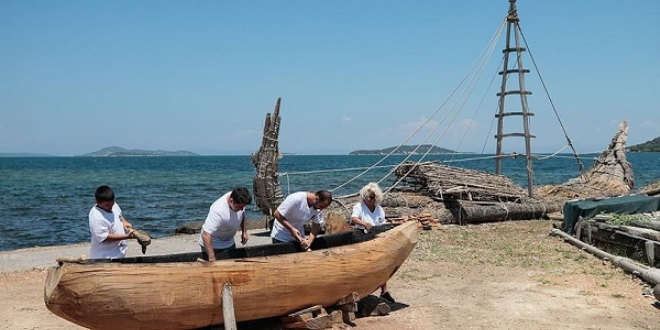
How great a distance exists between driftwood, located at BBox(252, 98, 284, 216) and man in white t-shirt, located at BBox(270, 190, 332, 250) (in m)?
6.11

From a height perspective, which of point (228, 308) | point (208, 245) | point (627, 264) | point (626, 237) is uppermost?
point (208, 245)

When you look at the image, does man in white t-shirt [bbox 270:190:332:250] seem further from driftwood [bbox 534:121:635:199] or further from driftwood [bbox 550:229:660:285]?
driftwood [bbox 534:121:635:199]

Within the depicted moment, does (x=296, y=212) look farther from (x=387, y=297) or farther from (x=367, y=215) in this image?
(x=387, y=297)

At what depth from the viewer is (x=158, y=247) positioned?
1223 centimetres

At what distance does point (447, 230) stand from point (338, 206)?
271 centimetres

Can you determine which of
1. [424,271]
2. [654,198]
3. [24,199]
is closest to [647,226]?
[654,198]

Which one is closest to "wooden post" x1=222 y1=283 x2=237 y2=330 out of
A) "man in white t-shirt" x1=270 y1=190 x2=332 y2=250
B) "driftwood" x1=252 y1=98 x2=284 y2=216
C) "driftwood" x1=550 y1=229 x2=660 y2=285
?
"man in white t-shirt" x1=270 y1=190 x2=332 y2=250

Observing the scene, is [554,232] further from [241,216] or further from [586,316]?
[241,216]

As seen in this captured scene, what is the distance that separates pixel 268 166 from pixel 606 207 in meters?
7.25

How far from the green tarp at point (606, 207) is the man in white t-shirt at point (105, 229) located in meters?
9.49

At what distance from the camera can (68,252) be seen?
11508 mm

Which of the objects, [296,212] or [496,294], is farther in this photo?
[496,294]

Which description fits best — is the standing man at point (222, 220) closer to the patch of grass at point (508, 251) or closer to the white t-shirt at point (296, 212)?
the white t-shirt at point (296, 212)

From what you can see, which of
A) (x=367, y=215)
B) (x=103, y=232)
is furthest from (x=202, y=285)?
(x=367, y=215)
